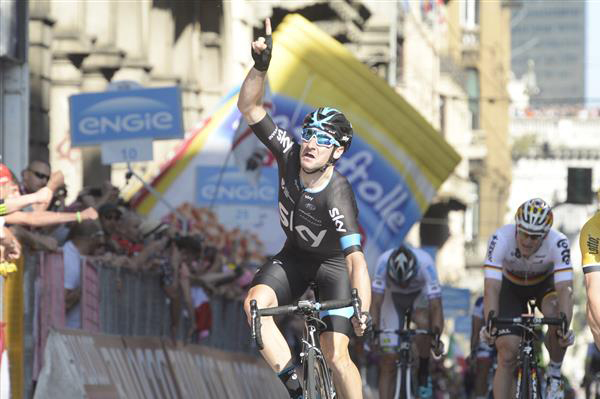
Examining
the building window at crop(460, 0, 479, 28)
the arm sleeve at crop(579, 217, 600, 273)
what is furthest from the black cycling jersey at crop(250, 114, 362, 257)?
the building window at crop(460, 0, 479, 28)

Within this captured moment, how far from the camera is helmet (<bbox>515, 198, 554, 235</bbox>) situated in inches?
495

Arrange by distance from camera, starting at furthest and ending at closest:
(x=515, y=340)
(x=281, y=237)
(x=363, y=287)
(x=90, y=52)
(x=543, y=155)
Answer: (x=543, y=155) → (x=90, y=52) → (x=281, y=237) → (x=515, y=340) → (x=363, y=287)

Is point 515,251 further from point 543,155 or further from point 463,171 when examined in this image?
point 543,155

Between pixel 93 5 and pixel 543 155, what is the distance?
134 metres

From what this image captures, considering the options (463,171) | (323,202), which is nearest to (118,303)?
(323,202)

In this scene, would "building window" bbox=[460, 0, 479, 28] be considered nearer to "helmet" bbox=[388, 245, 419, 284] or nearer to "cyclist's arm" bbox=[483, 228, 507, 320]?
"helmet" bbox=[388, 245, 419, 284]

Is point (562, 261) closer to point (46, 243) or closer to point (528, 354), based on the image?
point (528, 354)

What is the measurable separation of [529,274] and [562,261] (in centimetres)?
58

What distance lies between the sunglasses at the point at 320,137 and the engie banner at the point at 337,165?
11840mm

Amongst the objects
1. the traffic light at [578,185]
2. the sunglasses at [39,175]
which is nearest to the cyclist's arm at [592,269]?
the sunglasses at [39,175]

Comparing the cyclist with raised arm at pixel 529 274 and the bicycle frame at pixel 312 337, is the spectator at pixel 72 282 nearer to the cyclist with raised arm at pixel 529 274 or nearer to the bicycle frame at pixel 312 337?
the cyclist with raised arm at pixel 529 274

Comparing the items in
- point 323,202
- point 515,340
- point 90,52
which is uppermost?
point 90,52

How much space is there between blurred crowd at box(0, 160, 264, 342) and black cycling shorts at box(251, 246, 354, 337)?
170 cm

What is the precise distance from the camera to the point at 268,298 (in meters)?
10.2
